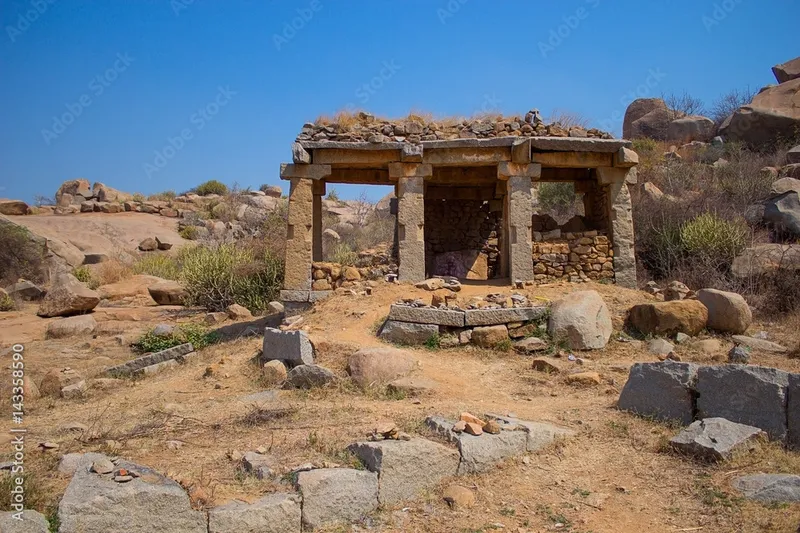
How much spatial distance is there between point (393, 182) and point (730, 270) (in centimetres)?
659

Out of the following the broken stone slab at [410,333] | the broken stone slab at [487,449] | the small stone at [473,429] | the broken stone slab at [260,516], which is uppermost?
the broken stone slab at [410,333]

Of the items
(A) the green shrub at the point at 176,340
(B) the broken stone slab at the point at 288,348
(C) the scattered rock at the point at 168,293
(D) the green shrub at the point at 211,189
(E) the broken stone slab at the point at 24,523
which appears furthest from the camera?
(D) the green shrub at the point at 211,189

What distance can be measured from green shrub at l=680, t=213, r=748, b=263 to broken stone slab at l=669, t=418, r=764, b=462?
844cm

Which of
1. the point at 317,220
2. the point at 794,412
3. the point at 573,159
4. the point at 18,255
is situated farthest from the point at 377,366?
the point at 18,255

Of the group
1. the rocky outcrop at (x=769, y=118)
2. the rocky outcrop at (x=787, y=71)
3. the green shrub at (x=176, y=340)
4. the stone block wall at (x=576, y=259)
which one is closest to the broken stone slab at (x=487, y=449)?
the green shrub at (x=176, y=340)

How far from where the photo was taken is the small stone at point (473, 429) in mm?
4642

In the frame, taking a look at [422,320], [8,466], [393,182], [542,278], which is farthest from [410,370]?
[393,182]

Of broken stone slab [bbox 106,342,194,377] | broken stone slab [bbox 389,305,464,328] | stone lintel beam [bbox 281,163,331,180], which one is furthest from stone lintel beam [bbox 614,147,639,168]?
broken stone slab [bbox 106,342,194,377]

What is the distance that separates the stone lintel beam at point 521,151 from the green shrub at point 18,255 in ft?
45.7

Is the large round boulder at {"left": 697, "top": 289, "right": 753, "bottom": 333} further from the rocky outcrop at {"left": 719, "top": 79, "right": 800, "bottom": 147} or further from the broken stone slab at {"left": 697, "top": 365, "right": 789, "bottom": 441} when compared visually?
the rocky outcrop at {"left": 719, "top": 79, "right": 800, "bottom": 147}

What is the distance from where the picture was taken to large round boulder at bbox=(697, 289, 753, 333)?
841 cm

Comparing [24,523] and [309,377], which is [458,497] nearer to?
[24,523]

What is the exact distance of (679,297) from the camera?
31.9 ft

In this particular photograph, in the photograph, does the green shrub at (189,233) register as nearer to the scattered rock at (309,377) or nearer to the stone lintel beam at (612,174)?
the stone lintel beam at (612,174)
